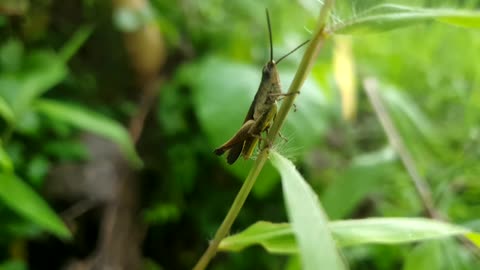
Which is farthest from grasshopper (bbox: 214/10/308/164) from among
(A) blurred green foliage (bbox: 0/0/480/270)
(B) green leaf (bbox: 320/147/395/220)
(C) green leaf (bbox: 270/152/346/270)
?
(B) green leaf (bbox: 320/147/395/220)

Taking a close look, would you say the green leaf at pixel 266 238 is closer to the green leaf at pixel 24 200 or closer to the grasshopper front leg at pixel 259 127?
the grasshopper front leg at pixel 259 127

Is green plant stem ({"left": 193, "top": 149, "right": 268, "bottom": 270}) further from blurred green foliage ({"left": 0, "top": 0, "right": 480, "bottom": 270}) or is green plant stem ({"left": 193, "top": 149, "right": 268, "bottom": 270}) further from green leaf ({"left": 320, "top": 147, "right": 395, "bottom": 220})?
green leaf ({"left": 320, "top": 147, "right": 395, "bottom": 220})

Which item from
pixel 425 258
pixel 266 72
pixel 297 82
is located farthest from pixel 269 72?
pixel 425 258

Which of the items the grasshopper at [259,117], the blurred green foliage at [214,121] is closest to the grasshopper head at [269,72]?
the grasshopper at [259,117]

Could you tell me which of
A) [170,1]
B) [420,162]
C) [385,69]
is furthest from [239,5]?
[420,162]

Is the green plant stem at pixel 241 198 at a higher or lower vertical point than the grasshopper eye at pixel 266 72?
lower

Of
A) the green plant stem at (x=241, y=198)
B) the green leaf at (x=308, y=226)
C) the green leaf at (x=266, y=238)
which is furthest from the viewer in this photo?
the green leaf at (x=266, y=238)
